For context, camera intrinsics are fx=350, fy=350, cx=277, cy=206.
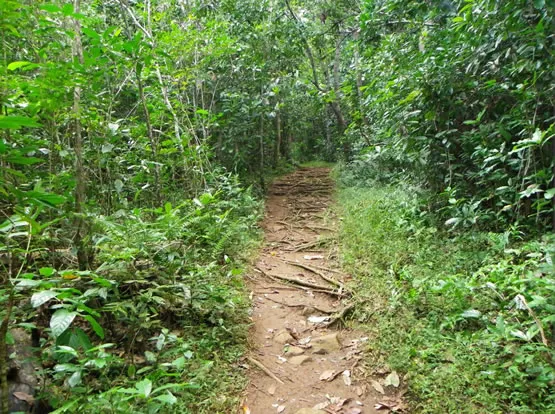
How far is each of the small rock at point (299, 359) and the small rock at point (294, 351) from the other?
55 millimetres

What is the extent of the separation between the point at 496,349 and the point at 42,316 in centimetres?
370


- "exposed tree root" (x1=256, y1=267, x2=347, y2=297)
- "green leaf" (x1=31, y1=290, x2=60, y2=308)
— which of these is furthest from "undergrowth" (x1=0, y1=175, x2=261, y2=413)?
"exposed tree root" (x1=256, y1=267, x2=347, y2=297)

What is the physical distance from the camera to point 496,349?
281 cm

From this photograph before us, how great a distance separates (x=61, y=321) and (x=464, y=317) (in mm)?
3199

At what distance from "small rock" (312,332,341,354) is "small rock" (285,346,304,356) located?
→ 138 mm

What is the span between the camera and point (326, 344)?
376 cm

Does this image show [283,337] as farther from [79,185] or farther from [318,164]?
[318,164]

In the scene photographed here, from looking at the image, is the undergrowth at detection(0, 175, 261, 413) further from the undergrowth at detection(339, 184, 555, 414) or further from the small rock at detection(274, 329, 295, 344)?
the undergrowth at detection(339, 184, 555, 414)

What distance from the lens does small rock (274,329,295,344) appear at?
386 centimetres

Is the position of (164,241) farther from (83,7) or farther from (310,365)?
(83,7)

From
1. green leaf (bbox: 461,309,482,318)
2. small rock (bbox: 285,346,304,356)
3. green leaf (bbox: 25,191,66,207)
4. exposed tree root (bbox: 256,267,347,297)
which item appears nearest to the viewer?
green leaf (bbox: 25,191,66,207)

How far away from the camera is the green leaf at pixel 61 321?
1.86 metres

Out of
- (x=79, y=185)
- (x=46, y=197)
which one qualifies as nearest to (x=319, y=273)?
(x=79, y=185)

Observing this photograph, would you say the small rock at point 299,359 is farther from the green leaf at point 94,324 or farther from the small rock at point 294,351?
the green leaf at point 94,324
